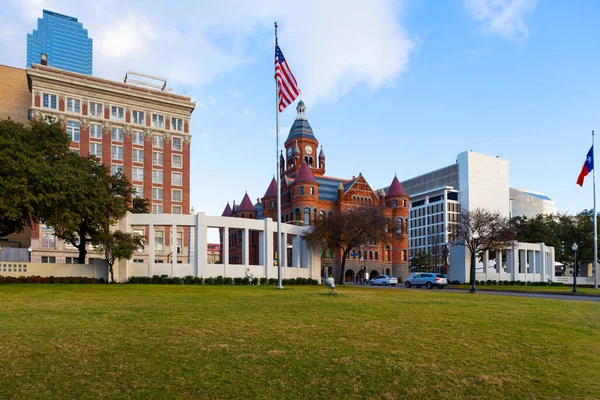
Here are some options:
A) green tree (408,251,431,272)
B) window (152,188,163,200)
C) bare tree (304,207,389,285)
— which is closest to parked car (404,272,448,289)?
bare tree (304,207,389,285)

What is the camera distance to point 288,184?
104438 mm

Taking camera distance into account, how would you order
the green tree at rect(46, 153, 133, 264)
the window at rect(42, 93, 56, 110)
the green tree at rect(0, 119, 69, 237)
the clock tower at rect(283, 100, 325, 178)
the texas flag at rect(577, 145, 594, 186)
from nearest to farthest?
the green tree at rect(0, 119, 69, 237)
the green tree at rect(46, 153, 133, 264)
the texas flag at rect(577, 145, 594, 186)
the window at rect(42, 93, 56, 110)
the clock tower at rect(283, 100, 325, 178)

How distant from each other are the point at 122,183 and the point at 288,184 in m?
53.0

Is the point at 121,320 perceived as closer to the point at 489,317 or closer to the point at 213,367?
the point at 213,367

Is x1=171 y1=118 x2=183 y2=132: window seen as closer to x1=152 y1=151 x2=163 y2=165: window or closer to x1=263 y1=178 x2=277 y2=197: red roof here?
x1=152 y1=151 x2=163 y2=165: window

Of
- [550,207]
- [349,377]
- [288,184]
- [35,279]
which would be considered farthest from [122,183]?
[550,207]

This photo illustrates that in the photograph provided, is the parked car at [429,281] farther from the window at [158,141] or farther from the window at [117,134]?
the window at [117,134]

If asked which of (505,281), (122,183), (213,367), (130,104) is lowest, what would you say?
(505,281)

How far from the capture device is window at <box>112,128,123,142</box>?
8247cm

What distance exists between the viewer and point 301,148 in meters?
116

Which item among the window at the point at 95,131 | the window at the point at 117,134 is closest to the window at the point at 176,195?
the window at the point at 117,134

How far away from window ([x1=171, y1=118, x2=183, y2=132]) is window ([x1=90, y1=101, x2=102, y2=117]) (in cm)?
1146

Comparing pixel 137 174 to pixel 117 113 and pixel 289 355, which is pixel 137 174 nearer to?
pixel 117 113

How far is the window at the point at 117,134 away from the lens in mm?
82469
